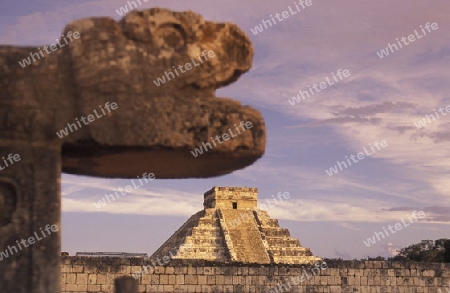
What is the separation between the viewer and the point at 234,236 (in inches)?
1633

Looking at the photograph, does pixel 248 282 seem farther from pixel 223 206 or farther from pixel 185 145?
pixel 223 206

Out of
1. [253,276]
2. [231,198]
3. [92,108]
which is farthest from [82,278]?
[231,198]

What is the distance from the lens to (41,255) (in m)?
4.37

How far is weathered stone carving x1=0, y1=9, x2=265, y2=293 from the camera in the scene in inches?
172

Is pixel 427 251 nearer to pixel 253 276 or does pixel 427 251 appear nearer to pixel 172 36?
pixel 253 276

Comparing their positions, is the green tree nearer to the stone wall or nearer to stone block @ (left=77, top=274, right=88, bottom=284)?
the stone wall

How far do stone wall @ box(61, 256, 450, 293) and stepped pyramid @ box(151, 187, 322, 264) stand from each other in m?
16.8

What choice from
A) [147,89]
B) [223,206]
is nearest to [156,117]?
[147,89]

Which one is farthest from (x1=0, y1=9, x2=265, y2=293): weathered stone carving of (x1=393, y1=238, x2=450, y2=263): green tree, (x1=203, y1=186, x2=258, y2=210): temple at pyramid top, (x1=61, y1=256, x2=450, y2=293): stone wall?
(x1=203, y1=186, x2=258, y2=210): temple at pyramid top

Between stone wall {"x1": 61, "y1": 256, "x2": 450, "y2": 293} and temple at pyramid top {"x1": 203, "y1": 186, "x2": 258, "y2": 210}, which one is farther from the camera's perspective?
temple at pyramid top {"x1": 203, "y1": 186, "x2": 258, "y2": 210}

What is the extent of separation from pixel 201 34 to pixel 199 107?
0.53 m

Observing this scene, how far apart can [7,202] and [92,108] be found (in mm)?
850

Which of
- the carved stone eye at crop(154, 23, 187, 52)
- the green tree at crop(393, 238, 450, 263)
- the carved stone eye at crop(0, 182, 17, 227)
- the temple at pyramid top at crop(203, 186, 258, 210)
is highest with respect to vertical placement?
the temple at pyramid top at crop(203, 186, 258, 210)

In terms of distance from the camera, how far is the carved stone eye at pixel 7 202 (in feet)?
14.5
